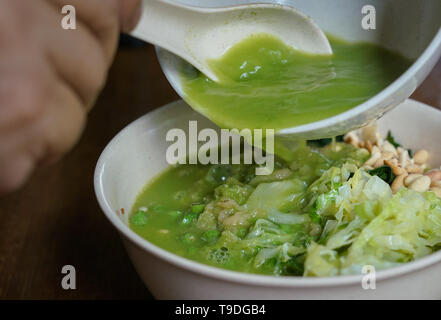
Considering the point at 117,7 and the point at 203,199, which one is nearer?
the point at 117,7

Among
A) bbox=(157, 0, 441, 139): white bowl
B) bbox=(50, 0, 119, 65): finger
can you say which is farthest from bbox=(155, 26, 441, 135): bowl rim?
bbox=(50, 0, 119, 65): finger

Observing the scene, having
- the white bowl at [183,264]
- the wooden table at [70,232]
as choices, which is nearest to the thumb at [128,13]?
the white bowl at [183,264]

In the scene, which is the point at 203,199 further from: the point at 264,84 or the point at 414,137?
the point at 414,137

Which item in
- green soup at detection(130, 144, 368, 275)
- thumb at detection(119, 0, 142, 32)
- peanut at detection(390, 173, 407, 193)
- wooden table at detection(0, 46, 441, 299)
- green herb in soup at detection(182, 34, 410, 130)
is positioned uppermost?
thumb at detection(119, 0, 142, 32)

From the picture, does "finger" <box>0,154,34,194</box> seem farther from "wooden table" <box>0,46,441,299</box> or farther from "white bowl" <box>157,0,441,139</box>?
"wooden table" <box>0,46,441,299</box>

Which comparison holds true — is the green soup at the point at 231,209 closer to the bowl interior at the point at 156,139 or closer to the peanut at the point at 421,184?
the bowl interior at the point at 156,139
